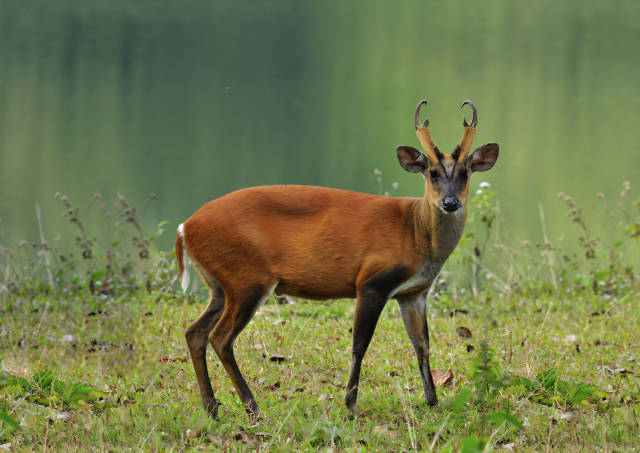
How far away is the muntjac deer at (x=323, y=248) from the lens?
4.36 meters

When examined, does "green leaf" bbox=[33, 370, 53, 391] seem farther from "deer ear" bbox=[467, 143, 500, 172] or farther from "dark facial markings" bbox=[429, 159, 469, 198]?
"deer ear" bbox=[467, 143, 500, 172]

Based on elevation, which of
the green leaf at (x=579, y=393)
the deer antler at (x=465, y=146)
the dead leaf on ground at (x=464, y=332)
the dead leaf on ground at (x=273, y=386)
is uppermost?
the deer antler at (x=465, y=146)

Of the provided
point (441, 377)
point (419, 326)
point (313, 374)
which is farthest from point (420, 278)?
point (313, 374)

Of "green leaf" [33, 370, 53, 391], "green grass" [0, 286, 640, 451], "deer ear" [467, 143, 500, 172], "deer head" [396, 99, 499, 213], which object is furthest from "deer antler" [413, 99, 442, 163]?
"green leaf" [33, 370, 53, 391]

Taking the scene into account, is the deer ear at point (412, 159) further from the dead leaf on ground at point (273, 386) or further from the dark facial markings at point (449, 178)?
the dead leaf on ground at point (273, 386)

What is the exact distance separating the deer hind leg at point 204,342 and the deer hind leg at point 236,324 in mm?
137

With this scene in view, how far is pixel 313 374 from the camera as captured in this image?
17.3 ft

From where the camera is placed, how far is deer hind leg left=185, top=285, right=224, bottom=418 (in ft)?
14.5

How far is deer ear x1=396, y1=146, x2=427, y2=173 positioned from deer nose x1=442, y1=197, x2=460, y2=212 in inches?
15.3

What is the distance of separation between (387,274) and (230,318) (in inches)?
36.5

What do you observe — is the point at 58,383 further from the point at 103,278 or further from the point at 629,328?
the point at 629,328

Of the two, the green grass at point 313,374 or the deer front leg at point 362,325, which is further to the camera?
the deer front leg at point 362,325

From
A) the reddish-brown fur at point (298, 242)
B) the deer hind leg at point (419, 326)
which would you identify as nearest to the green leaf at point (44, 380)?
the reddish-brown fur at point (298, 242)

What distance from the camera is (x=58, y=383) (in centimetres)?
462
